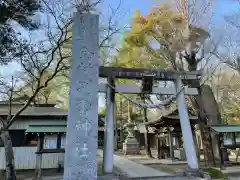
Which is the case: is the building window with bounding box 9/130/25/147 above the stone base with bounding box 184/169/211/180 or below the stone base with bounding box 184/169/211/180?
above

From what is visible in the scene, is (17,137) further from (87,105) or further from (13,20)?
(87,105)

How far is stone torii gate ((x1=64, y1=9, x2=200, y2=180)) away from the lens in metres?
Result: 6.36

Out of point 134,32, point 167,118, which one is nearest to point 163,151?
point 167,118

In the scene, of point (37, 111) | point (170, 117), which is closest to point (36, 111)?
point (37, 111)

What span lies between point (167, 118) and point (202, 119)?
224cm

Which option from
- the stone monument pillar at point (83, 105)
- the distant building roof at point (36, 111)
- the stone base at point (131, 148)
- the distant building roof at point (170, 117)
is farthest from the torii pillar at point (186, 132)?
the stone base at point (131, 148)

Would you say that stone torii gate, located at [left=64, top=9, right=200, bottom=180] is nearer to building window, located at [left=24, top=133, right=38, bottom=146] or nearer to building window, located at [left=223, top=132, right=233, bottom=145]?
building window, located at [left=24, top=133, right=38, bottom=146]

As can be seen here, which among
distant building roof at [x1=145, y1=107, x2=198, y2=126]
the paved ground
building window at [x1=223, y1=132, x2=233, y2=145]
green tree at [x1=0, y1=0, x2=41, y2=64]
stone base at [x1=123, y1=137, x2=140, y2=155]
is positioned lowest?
the paved ground

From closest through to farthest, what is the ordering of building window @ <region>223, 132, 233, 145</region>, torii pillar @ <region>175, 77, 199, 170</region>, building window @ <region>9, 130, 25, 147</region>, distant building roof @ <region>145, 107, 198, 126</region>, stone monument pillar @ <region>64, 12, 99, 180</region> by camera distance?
stone monument pillar @ <region>64, 12, 99, 180</region> → torii pillar @ <region>175, 77, 199, 170</region> → building window @ <region>9, 130, 25, 147</region> → building window @ <region>223, 132, 233, 145</region> → distant building roof @ <region>145, 107, 198, 126</region>

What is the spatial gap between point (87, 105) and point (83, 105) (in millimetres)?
115

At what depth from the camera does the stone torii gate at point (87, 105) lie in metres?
6.36

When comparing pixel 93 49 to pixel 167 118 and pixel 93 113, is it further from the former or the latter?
pixel 167 118

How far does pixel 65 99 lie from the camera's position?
28.1 metres

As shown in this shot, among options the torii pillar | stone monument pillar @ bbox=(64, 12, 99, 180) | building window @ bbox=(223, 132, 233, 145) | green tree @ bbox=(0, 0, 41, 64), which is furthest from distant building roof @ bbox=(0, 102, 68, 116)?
building window @ bbox=(223, 132, 233, 145)
